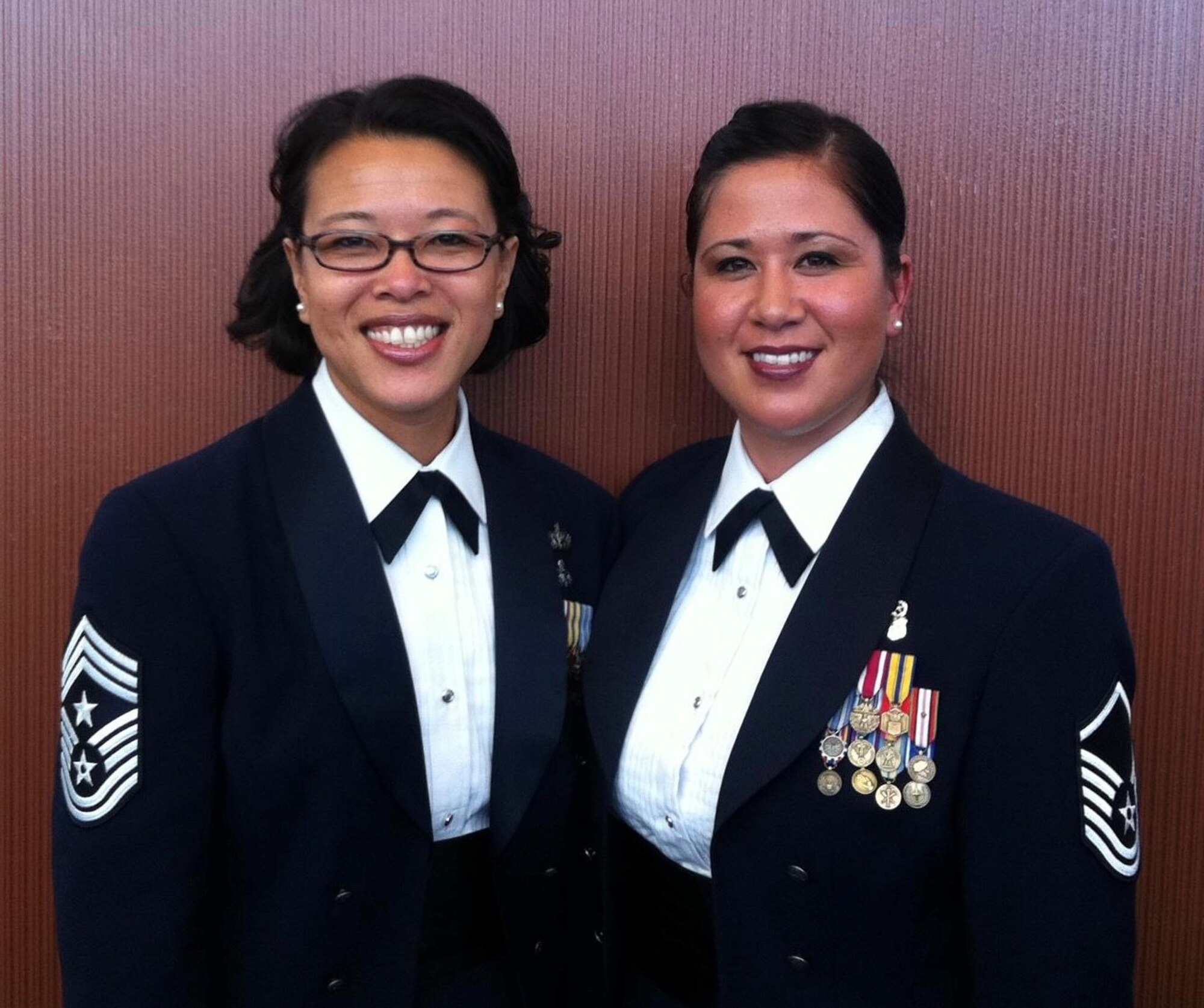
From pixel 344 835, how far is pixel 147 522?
0.50 m

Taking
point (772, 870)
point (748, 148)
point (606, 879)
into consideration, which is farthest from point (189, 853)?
point (748, 148)

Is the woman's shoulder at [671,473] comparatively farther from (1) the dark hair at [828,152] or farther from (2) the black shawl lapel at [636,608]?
(1) the dark hair at [828,152]

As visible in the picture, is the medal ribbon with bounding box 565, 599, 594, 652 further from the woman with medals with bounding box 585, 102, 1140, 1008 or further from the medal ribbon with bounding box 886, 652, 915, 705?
the medal ribbon with bounding box 886, 652, 915, 705

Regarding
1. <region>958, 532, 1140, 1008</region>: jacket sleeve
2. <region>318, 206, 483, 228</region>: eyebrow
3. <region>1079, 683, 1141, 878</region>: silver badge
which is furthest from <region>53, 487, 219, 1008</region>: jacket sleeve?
<region>1079, 683, 1141, 878</region>: silver badge

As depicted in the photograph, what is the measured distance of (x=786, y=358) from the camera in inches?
61.4

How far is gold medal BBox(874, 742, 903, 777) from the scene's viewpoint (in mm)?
1419

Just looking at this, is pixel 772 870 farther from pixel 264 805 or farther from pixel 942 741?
pixel 264 805

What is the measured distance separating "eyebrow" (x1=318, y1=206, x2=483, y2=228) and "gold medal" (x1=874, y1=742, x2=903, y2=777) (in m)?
0.95

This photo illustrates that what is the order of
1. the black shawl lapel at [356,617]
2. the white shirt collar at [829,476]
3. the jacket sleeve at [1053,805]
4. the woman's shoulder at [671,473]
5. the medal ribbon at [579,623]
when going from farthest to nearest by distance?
the woman's shoulder at [671,473] → the medal ribbon at [579,623] → the white shirt collar at [829,476] → the black shawl lapel at [356,617] → the jacket sleeve at [1053,805]

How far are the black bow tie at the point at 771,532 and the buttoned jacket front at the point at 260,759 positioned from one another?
37 centimetres

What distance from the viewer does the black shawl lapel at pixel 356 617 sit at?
1469 mm

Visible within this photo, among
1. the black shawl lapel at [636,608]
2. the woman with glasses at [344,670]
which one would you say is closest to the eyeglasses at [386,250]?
the woman with glasses at [344,670]

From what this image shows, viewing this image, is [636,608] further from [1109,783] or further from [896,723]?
[1109,783]

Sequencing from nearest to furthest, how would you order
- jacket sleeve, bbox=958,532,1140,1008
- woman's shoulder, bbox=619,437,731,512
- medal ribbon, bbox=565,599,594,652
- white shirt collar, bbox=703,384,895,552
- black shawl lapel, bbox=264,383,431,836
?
jacket sleeve, bbox=958,532,1140,1008 < black shawl lapel, bbox=264,383,431,836 < white shirt collar, bbox=703,384,895,552 < medal ribbon, bbox=565,599,594,652 < woman's shoulder, bbox=619,437,731,512
